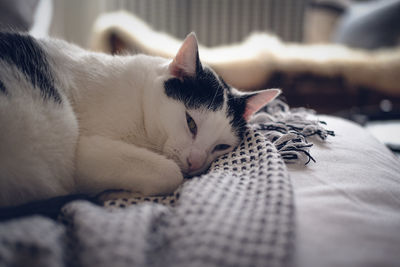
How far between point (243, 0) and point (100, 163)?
3.68 m

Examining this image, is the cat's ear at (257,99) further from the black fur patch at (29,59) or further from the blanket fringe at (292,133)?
the black fur patch at (29,59)

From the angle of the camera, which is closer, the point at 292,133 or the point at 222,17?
the point at 292,133

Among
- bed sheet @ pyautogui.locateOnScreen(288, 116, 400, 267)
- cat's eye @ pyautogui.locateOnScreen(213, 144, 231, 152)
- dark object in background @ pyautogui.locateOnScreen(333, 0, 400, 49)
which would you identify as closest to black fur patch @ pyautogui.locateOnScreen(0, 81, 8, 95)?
cat's eye @ pyautogui.locateOnScreen(213, 144, 231, 152)

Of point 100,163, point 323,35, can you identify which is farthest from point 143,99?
point 323,35

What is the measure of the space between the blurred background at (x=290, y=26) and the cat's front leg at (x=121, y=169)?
0.60 meters

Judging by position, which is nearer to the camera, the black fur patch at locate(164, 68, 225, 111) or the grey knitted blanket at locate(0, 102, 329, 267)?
the grey knitted blanket at locate(0, 102, 329, 267)

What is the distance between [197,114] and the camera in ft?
2.73

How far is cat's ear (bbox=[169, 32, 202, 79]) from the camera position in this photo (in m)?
0.83

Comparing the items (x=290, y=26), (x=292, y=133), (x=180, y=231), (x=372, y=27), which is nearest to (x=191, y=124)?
(x=292, y=133)

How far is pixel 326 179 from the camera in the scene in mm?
601

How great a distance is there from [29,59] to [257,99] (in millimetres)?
706

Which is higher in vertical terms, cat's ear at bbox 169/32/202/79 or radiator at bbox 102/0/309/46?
radiator at bbox 102/0/309/46

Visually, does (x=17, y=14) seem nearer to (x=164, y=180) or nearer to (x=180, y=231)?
(x=164, y=180)

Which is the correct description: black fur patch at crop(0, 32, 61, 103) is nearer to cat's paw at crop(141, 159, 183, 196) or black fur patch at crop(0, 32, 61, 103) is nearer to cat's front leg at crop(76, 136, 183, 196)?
cat's front leg at crop(76, 136, 183, 196)
